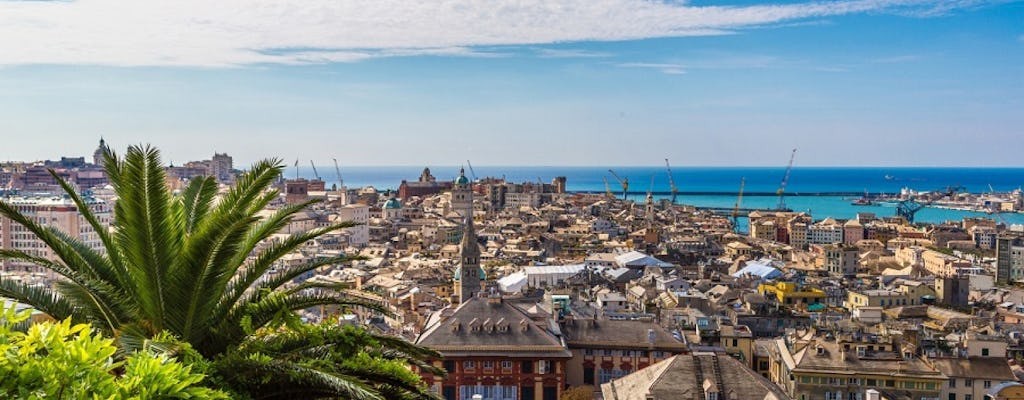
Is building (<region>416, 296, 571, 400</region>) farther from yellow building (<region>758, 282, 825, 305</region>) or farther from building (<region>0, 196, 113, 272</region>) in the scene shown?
building (<region>0, 196, 113, 272</region>)

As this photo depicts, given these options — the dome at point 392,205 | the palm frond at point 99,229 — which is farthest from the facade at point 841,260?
the palm frond at point 99,229

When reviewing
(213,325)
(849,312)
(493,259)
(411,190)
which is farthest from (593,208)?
(213,325)

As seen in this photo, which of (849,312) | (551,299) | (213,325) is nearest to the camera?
(213,325)

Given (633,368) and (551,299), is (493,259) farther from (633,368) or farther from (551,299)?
(633,368)

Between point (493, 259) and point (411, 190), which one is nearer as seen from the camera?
point (493, 259)

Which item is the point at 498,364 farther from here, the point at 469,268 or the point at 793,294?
the point at 793,294

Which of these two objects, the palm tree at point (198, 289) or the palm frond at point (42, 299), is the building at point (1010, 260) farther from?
the palm frond at point (42, 299)
